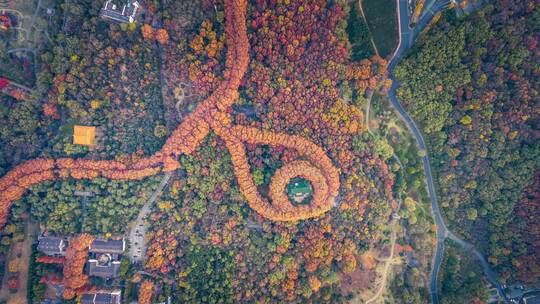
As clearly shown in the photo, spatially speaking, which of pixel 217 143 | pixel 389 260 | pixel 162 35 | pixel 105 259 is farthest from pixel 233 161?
pixel 389 260

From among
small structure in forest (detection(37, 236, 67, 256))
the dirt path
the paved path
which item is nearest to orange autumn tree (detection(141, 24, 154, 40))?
the paved path

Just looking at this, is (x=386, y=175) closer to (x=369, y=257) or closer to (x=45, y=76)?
(x=369, y=257)

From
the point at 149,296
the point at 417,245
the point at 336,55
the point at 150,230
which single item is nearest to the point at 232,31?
the point at 336,55

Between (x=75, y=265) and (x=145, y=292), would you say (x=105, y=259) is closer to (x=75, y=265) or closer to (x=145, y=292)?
(x=75, y=265)

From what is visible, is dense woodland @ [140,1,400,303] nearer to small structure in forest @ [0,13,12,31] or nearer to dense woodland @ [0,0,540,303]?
dense woodland @ [0,0,540,303]

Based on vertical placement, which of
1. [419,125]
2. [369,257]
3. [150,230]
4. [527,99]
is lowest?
[369,257]

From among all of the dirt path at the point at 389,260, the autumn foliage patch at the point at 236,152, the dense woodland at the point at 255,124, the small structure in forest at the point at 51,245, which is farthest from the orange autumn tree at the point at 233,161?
the dirt path at the point at 389,260
